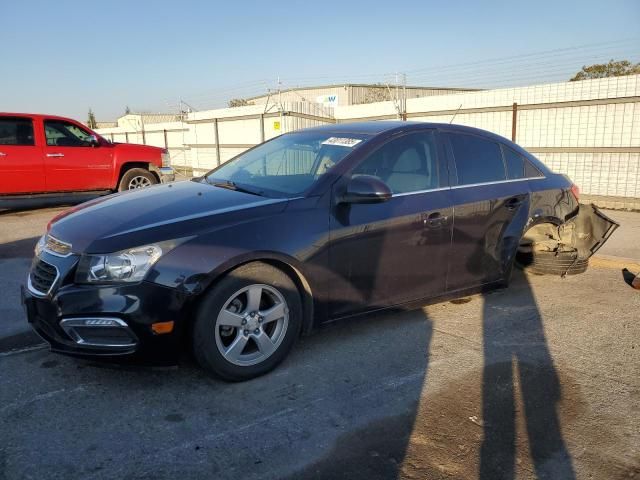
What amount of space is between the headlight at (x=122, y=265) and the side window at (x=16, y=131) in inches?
308

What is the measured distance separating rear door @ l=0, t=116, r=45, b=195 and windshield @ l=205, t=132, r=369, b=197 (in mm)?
6407

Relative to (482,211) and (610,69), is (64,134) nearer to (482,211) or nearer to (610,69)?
(482,211)

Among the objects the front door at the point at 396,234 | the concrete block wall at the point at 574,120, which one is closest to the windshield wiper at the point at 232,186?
the front door at the point at 396,234

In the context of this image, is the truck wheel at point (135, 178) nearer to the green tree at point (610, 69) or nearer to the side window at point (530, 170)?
the side window at point (530, 170)

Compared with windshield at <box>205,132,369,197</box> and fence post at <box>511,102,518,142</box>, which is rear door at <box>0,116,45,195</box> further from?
fence post at <box>511,102,518,142</box>

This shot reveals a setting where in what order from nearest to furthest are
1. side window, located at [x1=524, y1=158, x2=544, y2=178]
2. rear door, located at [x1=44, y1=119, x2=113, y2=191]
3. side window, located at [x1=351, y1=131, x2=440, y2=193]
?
side window, located at [x1=351, y1=131, x2=440, y2=193] → side window, located at [x1=524, y1=158, x2=544, y2=178] → rear door, located at [x1=44, y1=119, x2=113, y2=191]

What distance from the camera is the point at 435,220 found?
4.05m

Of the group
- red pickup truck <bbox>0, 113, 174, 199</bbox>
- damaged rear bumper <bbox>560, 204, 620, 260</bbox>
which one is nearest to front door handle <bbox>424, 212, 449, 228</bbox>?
damaged rear bumper <bbox>560, 204, 620, 260</bbox>

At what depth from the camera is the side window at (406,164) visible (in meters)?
3.96

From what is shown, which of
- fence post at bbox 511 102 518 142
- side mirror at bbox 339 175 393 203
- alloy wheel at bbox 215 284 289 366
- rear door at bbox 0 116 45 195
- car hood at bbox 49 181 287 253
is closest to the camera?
car hood at bbox 49 181 287 253

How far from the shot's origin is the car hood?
3.08 meters

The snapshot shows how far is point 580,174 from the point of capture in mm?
10711

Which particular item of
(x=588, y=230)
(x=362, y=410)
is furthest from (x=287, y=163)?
(x=588, y=230)

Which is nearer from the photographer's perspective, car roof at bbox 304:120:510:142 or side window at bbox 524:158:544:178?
car roof at bbox 304:120:510:142
